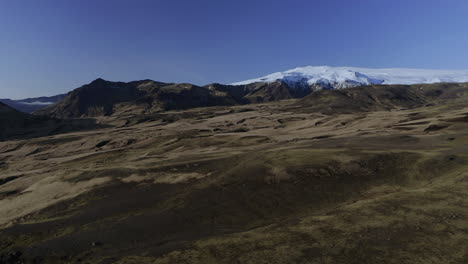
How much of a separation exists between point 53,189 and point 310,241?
141 feet

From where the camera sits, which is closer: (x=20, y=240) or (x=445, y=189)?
(x=20, y=240)

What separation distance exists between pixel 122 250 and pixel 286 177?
24772 mm

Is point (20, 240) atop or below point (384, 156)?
below

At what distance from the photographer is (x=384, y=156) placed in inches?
1925

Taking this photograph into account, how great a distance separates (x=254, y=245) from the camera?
2356 cm

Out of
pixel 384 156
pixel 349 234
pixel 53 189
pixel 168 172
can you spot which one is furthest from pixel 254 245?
pixel 53 189

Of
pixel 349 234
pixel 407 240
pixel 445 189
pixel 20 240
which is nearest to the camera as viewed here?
pixel 407 240

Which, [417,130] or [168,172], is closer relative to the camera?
[168,172]

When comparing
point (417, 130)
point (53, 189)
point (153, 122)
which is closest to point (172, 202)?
point (53, 189)

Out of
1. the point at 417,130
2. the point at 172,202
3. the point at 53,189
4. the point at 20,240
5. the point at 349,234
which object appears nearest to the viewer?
the point at 349,234

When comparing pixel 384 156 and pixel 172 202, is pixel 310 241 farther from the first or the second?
pixel 384 156

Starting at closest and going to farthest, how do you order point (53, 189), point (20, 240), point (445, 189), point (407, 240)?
point (407, 240)
point (20, 240)
point (445, 189)
point (53, 189)

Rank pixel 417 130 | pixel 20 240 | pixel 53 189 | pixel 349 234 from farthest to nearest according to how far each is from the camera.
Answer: pixel 417 130 < pixel 53 189 < pixel 20 240 < pixel 349 234

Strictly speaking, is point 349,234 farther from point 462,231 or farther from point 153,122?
point 153,122
